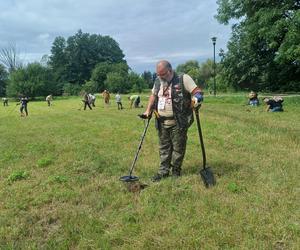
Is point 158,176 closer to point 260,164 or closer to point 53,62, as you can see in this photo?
point 260,164

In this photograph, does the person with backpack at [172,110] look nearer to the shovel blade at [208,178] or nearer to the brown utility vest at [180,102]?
the brown utility vest at [180,102]

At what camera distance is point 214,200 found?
570 centimetres

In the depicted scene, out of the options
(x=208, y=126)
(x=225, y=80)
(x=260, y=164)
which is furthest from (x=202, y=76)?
(x=260, y=164)

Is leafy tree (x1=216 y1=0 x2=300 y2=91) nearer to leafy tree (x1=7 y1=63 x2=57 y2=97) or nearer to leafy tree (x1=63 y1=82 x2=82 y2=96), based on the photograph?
leafy tree (x1=7 y1=63 x2=57 y2=97)

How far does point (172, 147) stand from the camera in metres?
7.14

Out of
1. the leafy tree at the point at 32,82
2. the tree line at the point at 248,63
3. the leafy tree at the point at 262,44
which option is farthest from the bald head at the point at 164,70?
the leafy tree at the point at 32,82

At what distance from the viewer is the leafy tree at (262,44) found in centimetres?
2321

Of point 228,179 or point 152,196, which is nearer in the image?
point 152,196

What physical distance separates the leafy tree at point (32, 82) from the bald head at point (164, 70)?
78.3 metres

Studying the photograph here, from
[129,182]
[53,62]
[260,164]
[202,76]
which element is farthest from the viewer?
[53,62]

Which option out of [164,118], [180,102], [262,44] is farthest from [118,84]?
[180,102]

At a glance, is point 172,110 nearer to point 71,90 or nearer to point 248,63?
point 248,63

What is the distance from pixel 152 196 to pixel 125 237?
1355 millimetres

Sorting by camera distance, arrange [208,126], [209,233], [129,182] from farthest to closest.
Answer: [208,126] → [129,182] → [209,233]
